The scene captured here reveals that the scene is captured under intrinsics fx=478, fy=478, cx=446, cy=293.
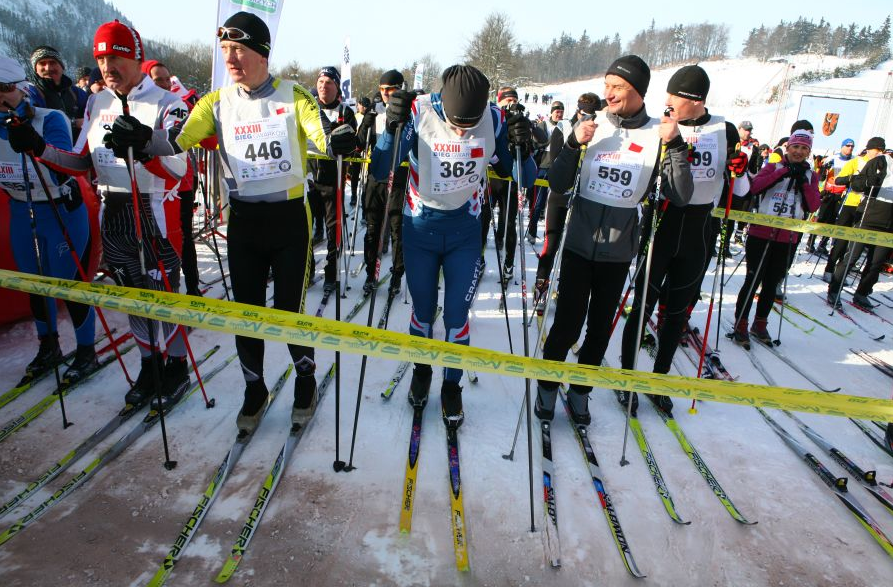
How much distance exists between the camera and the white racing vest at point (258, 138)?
2766mm

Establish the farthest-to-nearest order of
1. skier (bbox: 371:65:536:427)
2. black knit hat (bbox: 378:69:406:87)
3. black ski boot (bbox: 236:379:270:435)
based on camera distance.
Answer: black knit hat (bbox: 378:69:406:87) → black ski boot (bbox: 236:379:270:435) → skier (bbox: 371:65:536:427)

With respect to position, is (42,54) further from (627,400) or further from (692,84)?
(627,400)

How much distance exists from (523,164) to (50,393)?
375 cm

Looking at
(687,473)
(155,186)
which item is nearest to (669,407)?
(687,473)

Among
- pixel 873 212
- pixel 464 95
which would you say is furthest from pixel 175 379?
pixel 873 212

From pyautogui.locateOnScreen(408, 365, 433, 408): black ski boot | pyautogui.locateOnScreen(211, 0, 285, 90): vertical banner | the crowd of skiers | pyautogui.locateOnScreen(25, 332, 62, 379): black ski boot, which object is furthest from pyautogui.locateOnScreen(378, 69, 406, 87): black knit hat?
pyautogui.locateOnScreen(25, 332, 62, 379): black ski boot

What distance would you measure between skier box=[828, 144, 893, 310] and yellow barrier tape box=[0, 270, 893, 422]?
5814 mm

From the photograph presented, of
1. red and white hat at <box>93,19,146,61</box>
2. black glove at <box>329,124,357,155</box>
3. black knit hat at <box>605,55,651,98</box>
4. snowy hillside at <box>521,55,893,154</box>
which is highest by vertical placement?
snowy hillside at <box>521,55,893,154</box>

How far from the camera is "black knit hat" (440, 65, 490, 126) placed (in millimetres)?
2725

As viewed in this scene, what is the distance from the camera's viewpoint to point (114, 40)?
2.81 m

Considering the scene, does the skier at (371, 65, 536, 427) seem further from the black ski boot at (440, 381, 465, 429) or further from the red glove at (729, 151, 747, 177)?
the red glove at (729, 151, 747, 177)

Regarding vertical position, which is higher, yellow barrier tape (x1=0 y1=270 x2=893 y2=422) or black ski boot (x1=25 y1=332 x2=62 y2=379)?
yellow barrier tape (x1=0 y1=270 x2=893 y2=422)

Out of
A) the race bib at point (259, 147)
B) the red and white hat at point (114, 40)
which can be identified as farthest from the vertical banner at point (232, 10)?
the race bib at point (259, 147)

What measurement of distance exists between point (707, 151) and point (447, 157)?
81.0 inches
